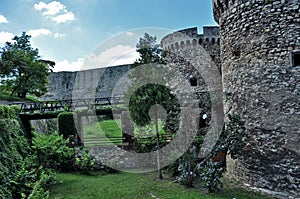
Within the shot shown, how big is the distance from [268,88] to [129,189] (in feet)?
15.4

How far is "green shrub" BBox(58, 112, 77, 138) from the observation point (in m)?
11.7

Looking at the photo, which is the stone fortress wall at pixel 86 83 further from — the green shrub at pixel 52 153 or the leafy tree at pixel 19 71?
the green shrub at pixel 52 153

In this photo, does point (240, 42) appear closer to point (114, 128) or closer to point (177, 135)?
point (177, 135)

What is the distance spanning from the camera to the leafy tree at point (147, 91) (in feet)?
25.5

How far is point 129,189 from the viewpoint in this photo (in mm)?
7113

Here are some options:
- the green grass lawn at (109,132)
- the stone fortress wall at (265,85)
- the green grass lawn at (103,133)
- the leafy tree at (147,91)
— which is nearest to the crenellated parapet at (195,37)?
the green grass lawn at (109,132)

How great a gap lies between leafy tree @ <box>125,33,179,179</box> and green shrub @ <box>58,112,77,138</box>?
15.9ft

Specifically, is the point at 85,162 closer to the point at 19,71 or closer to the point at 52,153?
the point at 52,153

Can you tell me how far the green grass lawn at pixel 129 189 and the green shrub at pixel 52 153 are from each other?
2.76 ft

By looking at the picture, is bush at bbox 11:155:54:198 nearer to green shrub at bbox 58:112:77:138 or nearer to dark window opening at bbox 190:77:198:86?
green shrub at bbox 58:112:77:138

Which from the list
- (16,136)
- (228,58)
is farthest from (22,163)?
(228,58)

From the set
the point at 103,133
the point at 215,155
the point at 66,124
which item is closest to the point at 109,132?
the point at 103,133

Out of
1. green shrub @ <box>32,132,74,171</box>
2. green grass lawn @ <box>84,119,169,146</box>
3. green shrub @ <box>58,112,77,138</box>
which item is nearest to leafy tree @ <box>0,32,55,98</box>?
green grass lawn @ <box>84,119,169,146</box>

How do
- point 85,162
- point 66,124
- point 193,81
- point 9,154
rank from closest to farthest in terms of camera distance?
1. point 9,154
2. point 85,162
3. point 66,124
4. point 193,81
